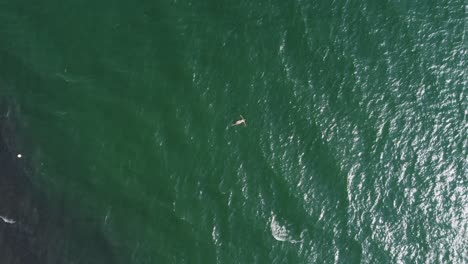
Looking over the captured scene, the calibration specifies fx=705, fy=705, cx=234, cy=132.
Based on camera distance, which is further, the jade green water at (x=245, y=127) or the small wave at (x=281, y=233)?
the jade green water at (x=245, y=127)

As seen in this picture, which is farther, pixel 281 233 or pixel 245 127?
pixel 245 127

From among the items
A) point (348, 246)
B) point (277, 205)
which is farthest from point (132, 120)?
point (348, 246)

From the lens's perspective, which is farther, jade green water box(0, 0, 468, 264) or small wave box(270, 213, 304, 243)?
jade green water box(0, 0, 468, 264)

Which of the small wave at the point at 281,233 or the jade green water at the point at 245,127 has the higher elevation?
the jade green water at the point at 245,127

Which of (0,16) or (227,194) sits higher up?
(0,16)

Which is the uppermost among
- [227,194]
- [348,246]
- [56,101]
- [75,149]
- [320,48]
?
[320,48]

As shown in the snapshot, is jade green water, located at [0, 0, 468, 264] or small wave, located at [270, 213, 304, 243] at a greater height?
jade green water, located at [0, 0, 468, 264]

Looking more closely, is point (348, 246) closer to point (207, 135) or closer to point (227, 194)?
point (227, 194)

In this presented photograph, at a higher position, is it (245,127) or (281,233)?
(245,127)
